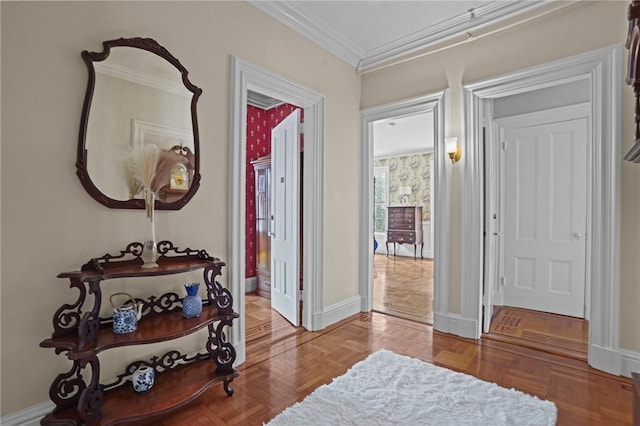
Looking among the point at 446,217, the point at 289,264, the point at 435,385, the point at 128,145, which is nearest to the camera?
the point at 128,145

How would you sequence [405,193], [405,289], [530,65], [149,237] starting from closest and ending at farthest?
[149,237] < [530,65] < [405,289] < [405,193]

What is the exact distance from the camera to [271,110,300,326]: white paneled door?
3.41 m

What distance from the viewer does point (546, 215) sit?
386 centimetres

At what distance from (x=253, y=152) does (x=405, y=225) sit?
4820mm

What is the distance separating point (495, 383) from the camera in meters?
2.29

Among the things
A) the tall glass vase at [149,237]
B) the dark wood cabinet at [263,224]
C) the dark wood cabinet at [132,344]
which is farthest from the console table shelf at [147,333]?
the dark wood cabinet at [263,224]

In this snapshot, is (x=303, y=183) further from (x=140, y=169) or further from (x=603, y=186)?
(x=603, y=186)

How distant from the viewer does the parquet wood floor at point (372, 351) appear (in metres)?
1.96

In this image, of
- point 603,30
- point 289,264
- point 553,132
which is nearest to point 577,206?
point 553,132

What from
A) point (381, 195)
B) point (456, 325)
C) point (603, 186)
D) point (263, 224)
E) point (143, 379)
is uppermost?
point (381, 195)

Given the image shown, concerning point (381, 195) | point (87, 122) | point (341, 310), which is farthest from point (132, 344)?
point (381, 195)

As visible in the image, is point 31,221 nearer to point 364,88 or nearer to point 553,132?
point 364,88

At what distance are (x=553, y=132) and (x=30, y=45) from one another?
4.71 meters

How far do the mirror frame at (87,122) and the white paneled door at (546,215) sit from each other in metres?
3.66
